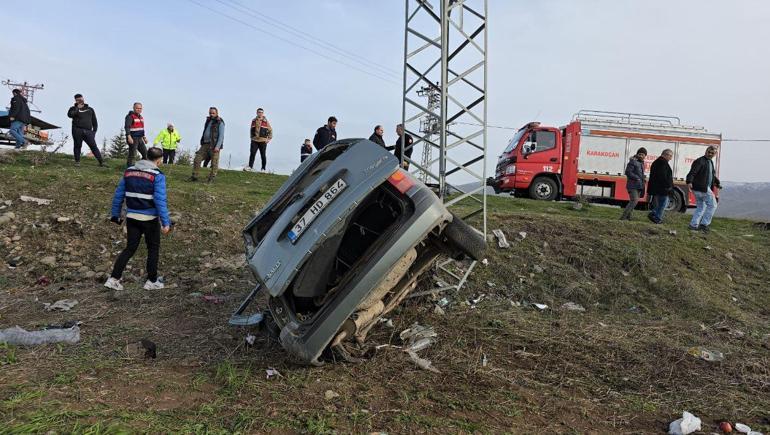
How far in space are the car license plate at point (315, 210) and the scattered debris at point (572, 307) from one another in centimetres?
399

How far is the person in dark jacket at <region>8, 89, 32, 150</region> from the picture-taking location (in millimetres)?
10938

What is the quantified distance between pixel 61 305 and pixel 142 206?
1.29 m

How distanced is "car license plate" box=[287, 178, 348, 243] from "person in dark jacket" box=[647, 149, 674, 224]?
8305 mm

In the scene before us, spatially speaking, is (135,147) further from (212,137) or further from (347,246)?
(347,246)

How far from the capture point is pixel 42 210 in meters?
7.46

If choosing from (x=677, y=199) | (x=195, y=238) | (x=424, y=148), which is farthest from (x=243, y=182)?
(x=677, y=199)

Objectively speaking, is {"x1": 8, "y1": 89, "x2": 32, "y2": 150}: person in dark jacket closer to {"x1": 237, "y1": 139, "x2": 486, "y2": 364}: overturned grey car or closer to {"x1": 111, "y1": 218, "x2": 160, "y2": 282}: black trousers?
{"x1": 111, "y1": 218, "x2": 160, "y2": 282}: black trousers

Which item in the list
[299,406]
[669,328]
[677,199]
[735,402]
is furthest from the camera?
[677,199]


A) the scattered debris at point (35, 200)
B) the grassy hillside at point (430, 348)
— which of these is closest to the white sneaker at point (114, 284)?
the grassy hillside at point (430, 348)

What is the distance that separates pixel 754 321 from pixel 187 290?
22.6ft

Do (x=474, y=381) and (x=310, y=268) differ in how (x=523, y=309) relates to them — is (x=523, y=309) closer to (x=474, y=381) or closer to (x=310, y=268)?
(x=474, y=381)

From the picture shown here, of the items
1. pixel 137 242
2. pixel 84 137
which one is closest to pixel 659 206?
pixel 137 242

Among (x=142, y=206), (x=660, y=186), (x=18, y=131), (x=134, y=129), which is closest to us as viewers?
(x=142, y=206)

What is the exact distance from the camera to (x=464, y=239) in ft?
11.1
